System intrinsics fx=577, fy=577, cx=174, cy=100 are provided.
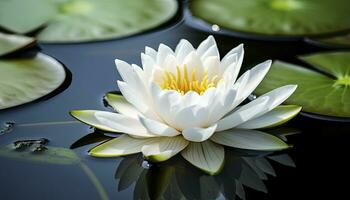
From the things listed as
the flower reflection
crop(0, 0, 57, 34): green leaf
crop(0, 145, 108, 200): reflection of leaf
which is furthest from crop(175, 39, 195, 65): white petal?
crop(0, 0, 57, 34): green leaf

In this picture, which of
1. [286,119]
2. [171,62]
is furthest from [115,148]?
[286,119]

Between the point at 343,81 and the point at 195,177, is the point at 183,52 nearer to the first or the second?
the point at 195,177

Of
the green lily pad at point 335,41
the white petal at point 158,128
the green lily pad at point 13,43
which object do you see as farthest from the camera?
the green lily pad at point 335,41

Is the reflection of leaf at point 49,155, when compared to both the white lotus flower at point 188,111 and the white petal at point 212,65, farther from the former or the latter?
the white petal at point 212,65

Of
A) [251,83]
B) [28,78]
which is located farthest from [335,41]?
[28,78]

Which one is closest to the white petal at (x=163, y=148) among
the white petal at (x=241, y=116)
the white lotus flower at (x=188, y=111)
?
the white lotus flower at (x=188, y=111)

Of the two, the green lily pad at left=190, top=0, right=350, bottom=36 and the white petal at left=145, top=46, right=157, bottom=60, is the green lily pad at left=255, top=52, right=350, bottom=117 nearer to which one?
the green lily pad at left=190, top=0, right=350, bottom=36
